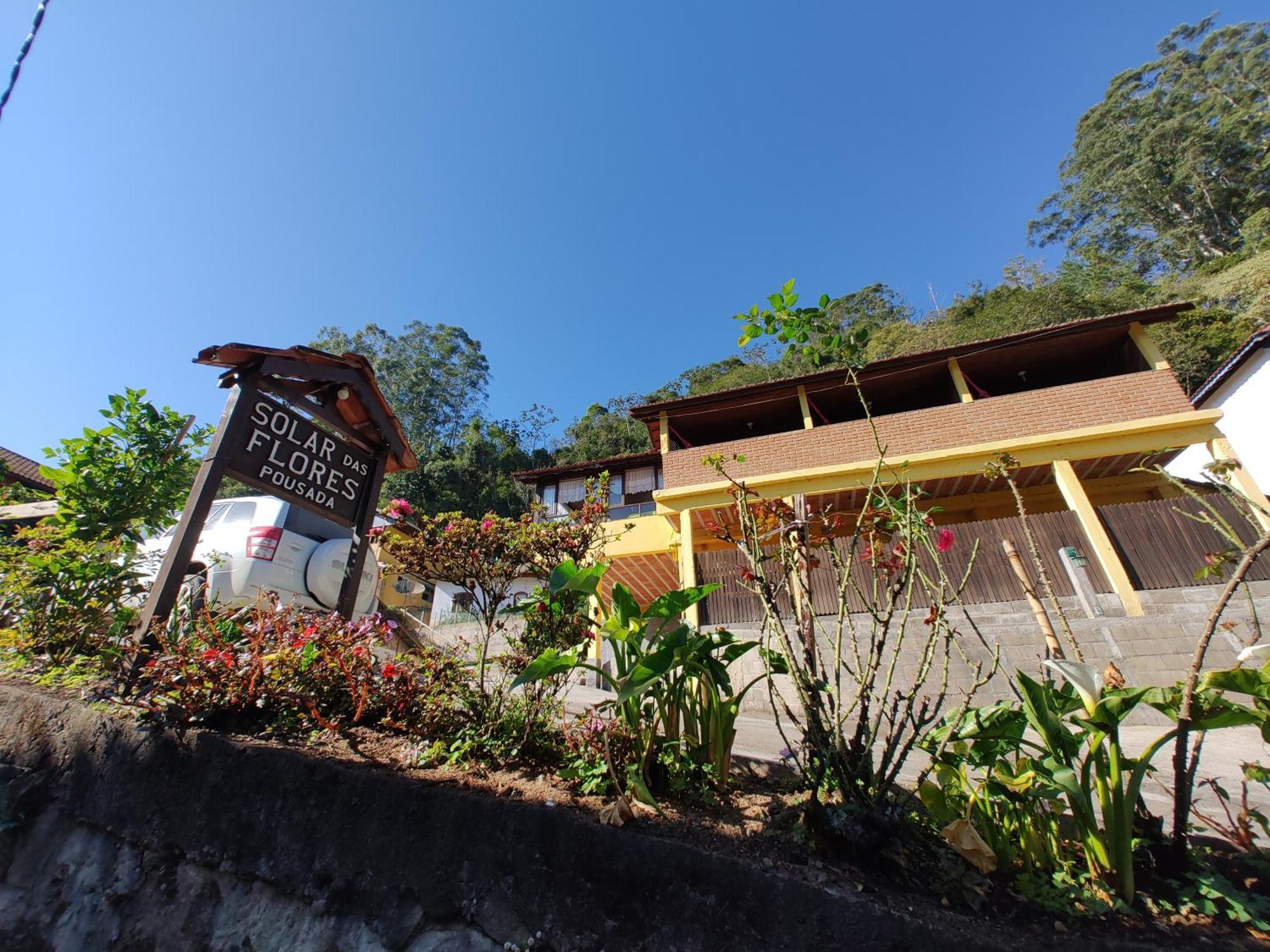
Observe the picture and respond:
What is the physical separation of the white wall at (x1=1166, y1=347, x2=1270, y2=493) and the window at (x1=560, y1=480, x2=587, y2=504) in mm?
15843

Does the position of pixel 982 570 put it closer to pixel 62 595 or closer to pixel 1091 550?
pixel 1091 550

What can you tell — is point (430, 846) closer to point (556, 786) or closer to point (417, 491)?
point (556, 786)

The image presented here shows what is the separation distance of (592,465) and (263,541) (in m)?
11.0

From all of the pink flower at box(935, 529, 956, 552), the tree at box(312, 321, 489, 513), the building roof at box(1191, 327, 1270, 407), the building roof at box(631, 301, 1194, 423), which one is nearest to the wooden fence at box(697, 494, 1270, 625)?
the building roof at box(631, 301, 1194, 423)

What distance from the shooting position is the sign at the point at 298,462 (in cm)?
365

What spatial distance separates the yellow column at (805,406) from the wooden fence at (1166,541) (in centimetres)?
514

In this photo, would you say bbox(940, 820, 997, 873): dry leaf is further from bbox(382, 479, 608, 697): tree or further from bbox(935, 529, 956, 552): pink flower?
bbox(382, 479, 608, 697): tree

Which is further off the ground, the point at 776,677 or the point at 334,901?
the point at 776,677

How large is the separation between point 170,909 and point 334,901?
897 mm

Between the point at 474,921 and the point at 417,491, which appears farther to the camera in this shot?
the point at 417,491

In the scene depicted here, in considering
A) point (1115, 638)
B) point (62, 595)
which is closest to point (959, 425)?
point (1115, 638)

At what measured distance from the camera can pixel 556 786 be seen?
2258 mm

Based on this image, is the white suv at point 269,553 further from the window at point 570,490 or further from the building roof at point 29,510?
the window at point 570,490

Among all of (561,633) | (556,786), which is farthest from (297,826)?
(561,633)
